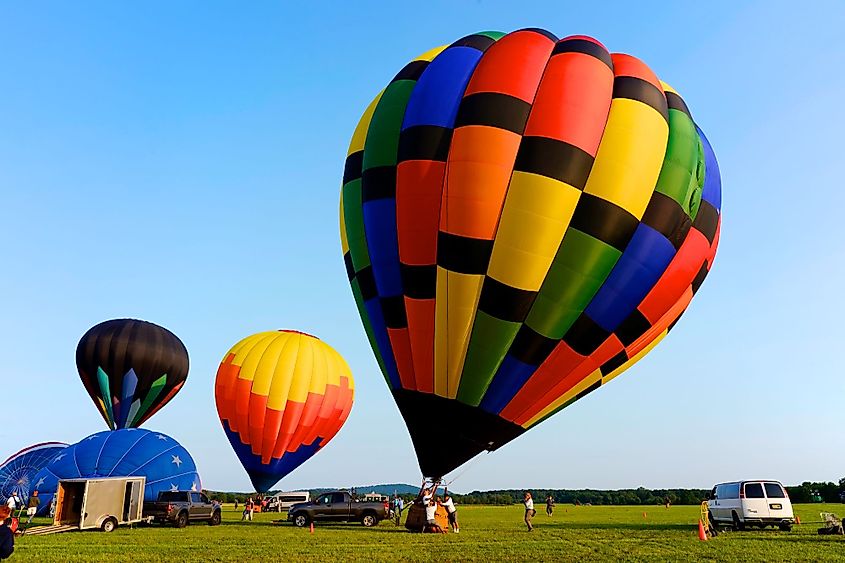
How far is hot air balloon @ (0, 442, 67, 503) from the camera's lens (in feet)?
137

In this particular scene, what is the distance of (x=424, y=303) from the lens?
16.1 metres

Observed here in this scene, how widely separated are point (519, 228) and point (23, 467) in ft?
137

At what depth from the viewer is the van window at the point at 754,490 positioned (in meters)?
21.7

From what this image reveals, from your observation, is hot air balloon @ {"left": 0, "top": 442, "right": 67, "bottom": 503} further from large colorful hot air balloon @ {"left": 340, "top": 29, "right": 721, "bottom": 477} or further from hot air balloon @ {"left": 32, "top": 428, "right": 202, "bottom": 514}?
large colorful hot air balloon @ {"left": 340, "top": 29, "right": 721, "bottom": 477}

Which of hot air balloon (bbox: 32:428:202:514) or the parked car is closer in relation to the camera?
hot air balloon (bbox: 32:428:202:514)

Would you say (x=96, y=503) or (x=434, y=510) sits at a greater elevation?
(x=96, y=503)

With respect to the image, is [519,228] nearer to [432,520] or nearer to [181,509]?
[432,520]

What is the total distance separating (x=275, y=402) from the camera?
107ft

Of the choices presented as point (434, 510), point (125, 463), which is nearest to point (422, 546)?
point (434, 510)

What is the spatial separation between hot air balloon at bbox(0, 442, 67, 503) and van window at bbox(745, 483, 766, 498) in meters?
37.9

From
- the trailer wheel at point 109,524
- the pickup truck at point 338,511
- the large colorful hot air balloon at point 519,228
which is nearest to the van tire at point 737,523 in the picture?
the large colorful hot air balloon at point 519,228

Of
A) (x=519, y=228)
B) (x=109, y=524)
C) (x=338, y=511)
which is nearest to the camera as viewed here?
(x=519, y=228)

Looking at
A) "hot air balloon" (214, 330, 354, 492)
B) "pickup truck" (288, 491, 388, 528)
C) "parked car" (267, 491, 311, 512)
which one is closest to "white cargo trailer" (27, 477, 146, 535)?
"pickup truck" (288, 491, 388, 528)

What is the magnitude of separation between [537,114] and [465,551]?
10300 mm
